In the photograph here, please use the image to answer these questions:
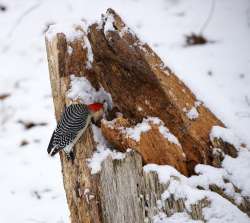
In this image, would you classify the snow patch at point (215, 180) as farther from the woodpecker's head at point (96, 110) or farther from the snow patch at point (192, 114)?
the woodpecker's head at point (96, 110)

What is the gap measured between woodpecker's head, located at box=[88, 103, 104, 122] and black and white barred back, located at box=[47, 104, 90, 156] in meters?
0.04

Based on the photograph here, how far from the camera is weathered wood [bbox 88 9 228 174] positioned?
2.95m

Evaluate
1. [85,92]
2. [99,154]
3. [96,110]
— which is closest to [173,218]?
[99,154]

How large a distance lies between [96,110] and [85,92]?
0.21 meters

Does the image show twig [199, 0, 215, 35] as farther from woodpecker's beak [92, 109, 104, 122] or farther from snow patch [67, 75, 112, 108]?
woodpecker's beak [92, 109, 104, 122]

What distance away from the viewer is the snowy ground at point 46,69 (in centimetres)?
428

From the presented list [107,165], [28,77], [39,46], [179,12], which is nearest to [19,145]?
[28,77]

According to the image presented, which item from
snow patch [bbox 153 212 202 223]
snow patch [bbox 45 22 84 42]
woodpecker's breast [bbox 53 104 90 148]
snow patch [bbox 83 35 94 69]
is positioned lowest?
snow patch [bbox 153 212 202 223]

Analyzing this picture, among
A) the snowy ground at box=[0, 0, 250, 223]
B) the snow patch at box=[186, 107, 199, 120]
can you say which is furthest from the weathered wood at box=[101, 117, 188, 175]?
the snowy ground at box=[0, 0, 250, 223]

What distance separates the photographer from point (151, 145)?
9.36ft

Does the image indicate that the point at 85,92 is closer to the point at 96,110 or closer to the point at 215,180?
the point at 96,110

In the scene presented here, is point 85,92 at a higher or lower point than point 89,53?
lower

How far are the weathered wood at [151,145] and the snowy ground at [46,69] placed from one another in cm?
51

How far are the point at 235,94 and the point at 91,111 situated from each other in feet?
7.05
